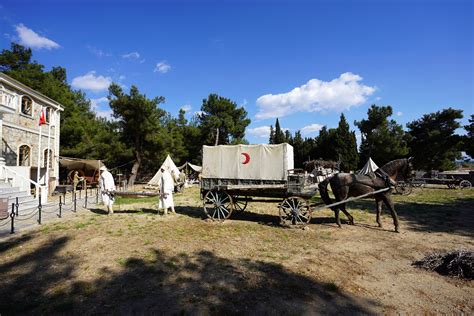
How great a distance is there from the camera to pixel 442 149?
34.5m

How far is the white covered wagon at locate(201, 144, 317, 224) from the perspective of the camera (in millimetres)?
8945

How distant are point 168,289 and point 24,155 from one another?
1806 centimetres

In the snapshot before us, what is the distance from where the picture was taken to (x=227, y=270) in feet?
17.6

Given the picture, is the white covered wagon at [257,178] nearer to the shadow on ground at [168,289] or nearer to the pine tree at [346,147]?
the shadow on ground at [168,289]

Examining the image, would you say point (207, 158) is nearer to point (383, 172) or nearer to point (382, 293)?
point (383, 172)

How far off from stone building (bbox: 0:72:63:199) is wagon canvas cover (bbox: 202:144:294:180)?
9.58 meters

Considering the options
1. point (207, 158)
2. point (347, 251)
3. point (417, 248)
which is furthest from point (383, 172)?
point (207, 158)

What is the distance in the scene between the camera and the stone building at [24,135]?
532 inches

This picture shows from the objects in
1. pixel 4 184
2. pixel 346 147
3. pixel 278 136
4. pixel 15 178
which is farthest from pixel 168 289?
pixel 278 136

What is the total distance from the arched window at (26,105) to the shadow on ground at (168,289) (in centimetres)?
1498

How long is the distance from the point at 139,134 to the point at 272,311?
28.0m

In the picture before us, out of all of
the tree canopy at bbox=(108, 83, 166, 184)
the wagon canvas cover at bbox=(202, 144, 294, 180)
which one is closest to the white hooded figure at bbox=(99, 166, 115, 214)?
the wagon canvas cover at bbox=(202, 144, 294, 180)

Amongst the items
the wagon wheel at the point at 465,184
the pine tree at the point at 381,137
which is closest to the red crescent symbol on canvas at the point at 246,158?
the wagon wheel at the point at 465,184

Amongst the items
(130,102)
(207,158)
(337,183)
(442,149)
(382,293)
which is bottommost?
(382,293)
